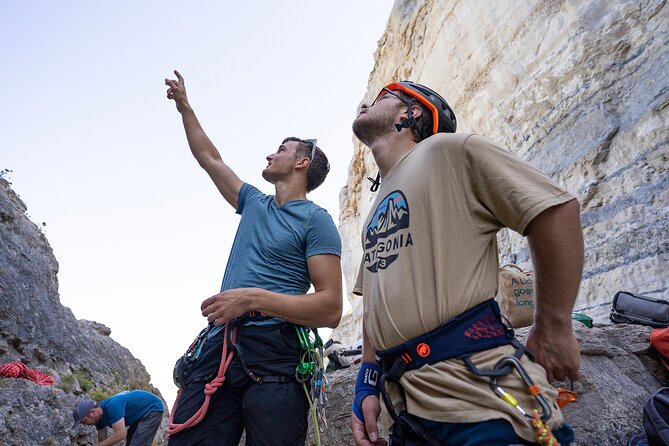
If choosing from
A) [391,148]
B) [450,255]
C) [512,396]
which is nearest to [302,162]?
[391,148]

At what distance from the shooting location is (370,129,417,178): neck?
1986 millimetres

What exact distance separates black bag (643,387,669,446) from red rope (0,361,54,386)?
9.30m

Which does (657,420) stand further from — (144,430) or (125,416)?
(125,416)

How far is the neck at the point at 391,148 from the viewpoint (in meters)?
1.99

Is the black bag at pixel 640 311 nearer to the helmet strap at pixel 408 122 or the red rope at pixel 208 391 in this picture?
the helmet strap at pixel 408 122

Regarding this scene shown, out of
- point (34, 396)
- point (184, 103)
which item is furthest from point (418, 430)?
point (34, 396)

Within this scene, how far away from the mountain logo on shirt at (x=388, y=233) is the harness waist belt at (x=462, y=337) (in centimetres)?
31

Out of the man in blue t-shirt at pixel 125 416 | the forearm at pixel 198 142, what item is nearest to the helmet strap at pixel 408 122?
the forearm at pixel 198 142

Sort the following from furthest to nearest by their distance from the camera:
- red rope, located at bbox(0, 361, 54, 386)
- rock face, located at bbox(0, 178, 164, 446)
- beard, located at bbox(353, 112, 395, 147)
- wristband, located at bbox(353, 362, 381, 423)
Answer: red rope, located at bbox(0, 361, 54, 386) < rock face, located at bbox(0, 178, 164, 446) < beard, located at bbox(353, 112, 395, 147) < wristband, located at bbox(353, 362, 381, 423)

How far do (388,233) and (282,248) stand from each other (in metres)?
0.81

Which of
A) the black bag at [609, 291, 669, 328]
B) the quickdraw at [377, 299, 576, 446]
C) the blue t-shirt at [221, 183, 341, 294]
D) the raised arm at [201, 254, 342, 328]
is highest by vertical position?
the blue t-shirt at [221, 183, 341, 294]

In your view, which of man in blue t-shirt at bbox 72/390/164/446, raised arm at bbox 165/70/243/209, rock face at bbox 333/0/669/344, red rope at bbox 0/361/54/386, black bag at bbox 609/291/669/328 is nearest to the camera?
raised arm at bbox 165/70/243/209

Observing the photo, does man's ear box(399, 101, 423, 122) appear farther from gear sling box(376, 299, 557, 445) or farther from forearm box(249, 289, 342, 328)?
gear sling box(376, 299, 557, 445)

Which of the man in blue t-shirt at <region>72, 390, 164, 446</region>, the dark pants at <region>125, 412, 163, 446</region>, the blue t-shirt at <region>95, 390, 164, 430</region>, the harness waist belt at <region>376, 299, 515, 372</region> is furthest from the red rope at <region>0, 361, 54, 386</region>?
the harness waist belt at <region>376, 299, 515, 372</region>
